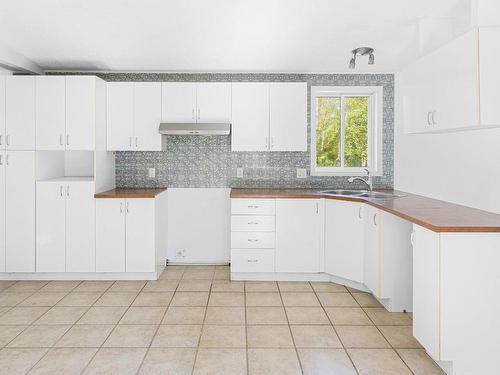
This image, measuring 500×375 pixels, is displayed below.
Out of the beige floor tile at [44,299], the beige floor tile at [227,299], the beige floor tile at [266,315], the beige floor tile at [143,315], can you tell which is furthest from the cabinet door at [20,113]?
the beige floor tile at [266,315]

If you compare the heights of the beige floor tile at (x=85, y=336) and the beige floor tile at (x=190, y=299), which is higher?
the beige floor tile at (x=190, y=299)

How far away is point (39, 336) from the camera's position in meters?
2.69

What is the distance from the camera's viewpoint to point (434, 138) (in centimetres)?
358

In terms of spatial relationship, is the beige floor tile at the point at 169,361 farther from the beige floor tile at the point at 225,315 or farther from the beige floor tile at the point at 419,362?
the beige floor tile at the point at 419,362

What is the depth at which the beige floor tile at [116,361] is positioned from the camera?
2.24 m

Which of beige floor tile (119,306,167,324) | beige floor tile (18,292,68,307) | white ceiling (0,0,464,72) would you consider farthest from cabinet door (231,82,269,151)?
beige floor tile (18,292,68,307)

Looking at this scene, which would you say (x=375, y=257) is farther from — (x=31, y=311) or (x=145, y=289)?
(x=31, y=311)

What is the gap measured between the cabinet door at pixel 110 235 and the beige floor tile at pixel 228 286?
0.95m

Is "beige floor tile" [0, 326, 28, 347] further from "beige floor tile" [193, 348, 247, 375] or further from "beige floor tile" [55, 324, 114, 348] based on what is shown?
"beige floor tile" [193, 348, 247, 375]

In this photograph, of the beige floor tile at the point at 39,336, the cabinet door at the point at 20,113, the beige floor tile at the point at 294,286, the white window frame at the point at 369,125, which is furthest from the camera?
the white window frame at the point at 369,125

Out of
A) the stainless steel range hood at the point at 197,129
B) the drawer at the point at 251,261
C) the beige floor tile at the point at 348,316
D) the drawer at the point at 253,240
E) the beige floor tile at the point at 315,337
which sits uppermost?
the stainless steel range hood at the point at 197,129

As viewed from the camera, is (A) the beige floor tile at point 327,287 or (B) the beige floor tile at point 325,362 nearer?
(B) the beige floor tile at point 325,362

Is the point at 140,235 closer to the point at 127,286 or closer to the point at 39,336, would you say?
the point at 127,286

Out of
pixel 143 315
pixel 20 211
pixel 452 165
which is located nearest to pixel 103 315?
pixel 143 315
